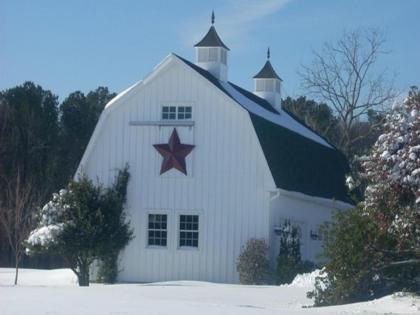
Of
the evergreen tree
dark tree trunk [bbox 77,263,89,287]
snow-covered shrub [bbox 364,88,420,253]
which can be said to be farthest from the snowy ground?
the evergreen tree

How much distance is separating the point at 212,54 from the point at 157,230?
23.7 ft

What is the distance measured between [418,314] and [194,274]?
13.5m

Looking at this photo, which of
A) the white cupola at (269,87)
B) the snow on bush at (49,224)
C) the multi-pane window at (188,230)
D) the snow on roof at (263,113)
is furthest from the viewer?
the white cupola at (269,87)

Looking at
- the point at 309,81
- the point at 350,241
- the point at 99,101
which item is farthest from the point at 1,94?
the point at 350,241

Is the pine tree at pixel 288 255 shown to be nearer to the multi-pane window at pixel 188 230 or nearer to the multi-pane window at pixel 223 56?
the multi-pane window at pixel 188 230

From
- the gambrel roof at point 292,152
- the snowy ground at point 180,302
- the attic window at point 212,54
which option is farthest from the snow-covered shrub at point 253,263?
the attic window at point 212,54

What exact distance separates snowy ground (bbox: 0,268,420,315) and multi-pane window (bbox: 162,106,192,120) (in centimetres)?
723

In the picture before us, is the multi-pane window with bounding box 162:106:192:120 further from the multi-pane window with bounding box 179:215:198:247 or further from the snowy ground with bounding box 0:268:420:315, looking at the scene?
the snowy ground with bounding box 0:268:420:315

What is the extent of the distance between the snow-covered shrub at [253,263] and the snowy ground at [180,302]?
3601 millimetres

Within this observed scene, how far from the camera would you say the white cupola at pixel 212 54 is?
34.2 metres

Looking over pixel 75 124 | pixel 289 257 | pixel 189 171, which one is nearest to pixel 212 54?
pixel 189 171

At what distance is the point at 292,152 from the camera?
1328 inches

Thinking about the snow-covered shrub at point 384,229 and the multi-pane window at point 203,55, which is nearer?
the snow-covered shrub at point 384,229

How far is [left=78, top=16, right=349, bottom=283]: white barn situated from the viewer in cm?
3033
